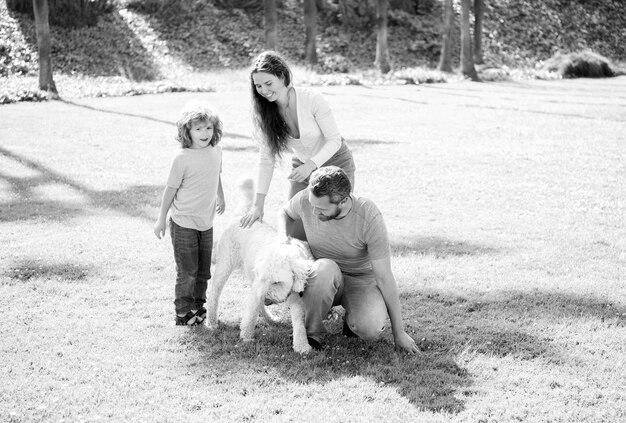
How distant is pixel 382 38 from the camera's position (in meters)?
26.4

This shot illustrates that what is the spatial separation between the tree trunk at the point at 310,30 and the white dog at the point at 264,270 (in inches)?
898

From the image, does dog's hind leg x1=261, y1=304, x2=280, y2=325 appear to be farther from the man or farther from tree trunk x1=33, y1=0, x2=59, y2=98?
tree trunk x1=33, y1=0, x2=59, y2=98

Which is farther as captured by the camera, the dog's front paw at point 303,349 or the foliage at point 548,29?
the foliage at point 548,29

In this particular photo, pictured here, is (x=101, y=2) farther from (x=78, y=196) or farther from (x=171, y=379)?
(x=171, y=379)

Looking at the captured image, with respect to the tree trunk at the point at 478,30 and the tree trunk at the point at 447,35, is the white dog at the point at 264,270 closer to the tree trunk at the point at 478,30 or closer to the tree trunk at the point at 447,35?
the tree trunk at the point at 447,35

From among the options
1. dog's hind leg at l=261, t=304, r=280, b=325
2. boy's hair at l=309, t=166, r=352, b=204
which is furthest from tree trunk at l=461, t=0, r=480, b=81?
boy's hair at l=309, t=166, r=352, b=204

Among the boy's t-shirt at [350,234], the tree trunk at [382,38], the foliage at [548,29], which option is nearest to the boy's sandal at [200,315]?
the boy's t-shirt at [350,234]

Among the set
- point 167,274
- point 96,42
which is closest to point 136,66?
point 96,42

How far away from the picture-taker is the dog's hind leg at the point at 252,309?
4.43 metres

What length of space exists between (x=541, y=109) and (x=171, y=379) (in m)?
16.5

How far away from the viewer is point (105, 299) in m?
5.58

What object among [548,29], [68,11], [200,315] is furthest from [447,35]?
[200,315]

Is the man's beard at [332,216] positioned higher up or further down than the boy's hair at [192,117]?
further down

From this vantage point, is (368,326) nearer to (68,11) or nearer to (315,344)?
(315,344)
